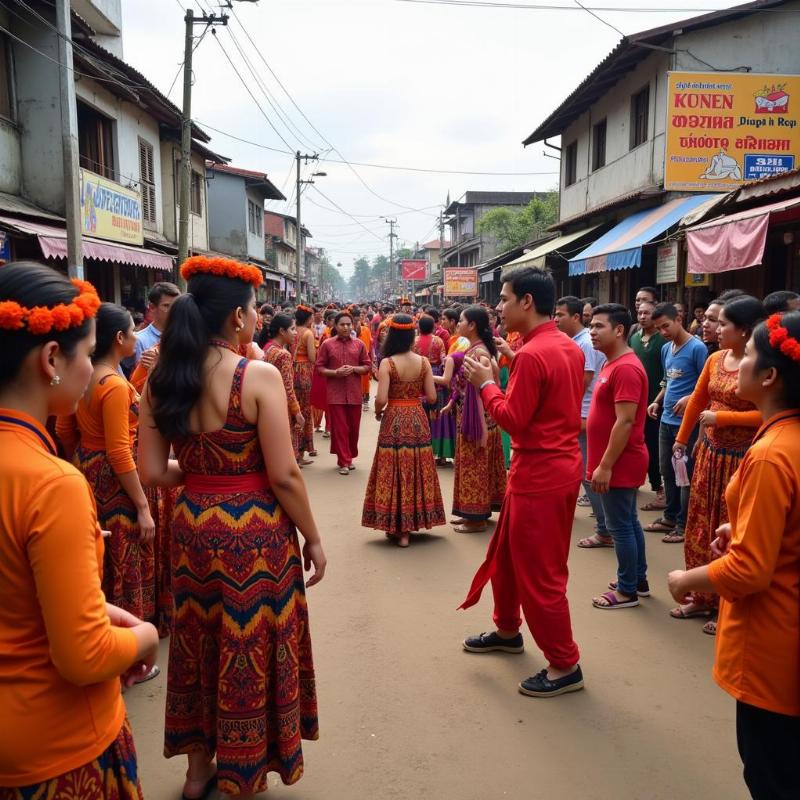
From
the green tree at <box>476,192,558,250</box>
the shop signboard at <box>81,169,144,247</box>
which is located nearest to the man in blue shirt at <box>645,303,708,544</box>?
the shop signboard at <box>81,169,144,247</box>

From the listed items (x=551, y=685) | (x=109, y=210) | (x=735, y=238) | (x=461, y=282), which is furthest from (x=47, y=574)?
(x=461, y=282)

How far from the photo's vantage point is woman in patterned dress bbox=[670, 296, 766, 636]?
3.68 meters

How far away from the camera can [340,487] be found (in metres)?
7.54

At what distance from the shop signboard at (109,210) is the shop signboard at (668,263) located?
905 centimetres

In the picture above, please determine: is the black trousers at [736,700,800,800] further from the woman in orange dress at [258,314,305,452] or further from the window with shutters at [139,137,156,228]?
the window with shutters at [139,137,156,228]

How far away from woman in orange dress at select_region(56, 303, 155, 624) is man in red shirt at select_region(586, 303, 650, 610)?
2519 mm

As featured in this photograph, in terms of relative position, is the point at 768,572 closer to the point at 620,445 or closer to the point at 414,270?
the point at 620,445

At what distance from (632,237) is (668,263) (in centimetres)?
163

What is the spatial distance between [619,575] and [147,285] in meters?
15.3

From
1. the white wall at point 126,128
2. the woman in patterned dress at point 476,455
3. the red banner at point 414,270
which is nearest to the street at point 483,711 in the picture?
the woman in patterned dress at point 476,455

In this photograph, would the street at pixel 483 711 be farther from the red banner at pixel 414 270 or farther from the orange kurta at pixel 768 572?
the red banner at pixel 414 270

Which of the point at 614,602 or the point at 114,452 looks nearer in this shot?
the point at 114,452

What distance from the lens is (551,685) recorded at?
3334 mm

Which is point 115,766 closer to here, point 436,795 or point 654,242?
point 436,795
